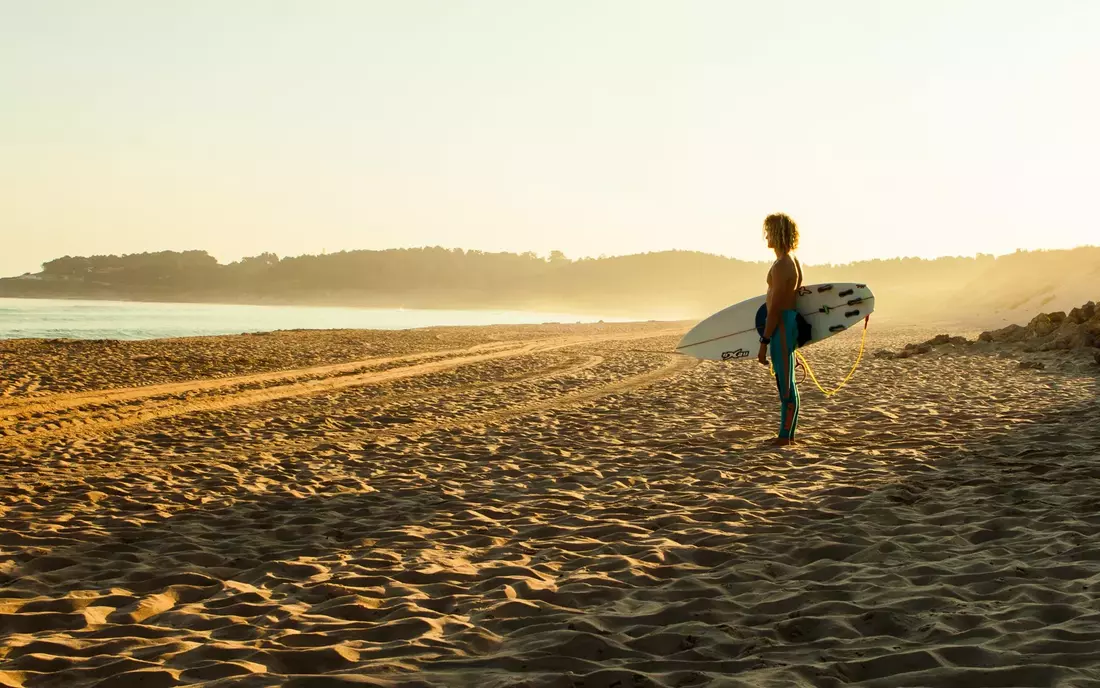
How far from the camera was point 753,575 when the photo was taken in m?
4.48

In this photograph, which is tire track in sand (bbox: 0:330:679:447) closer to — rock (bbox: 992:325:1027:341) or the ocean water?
rock (bbox: 992:325:1027:341)

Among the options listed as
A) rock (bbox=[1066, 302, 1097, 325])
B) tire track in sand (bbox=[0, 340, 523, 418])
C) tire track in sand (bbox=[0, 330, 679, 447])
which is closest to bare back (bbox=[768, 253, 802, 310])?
tire track in sand (bbox=[0, 330, 679, 447])

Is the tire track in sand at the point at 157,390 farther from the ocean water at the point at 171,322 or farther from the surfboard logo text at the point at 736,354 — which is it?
the ocean water at the point at 171,322

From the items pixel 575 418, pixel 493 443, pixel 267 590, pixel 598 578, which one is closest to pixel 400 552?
pixel 267 590

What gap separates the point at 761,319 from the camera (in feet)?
35.0

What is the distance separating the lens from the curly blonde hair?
8.23 m

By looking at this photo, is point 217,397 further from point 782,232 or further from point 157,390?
point 782,232

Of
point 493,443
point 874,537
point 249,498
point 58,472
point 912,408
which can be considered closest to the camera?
point 874,537

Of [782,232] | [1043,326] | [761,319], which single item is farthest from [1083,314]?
[782,232]

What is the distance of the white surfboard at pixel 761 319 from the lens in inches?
403

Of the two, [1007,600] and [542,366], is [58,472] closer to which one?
[1007,600]

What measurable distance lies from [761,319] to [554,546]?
20.7ft

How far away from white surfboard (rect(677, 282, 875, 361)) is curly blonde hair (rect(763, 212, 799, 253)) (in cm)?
157

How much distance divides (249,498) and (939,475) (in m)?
5.70
